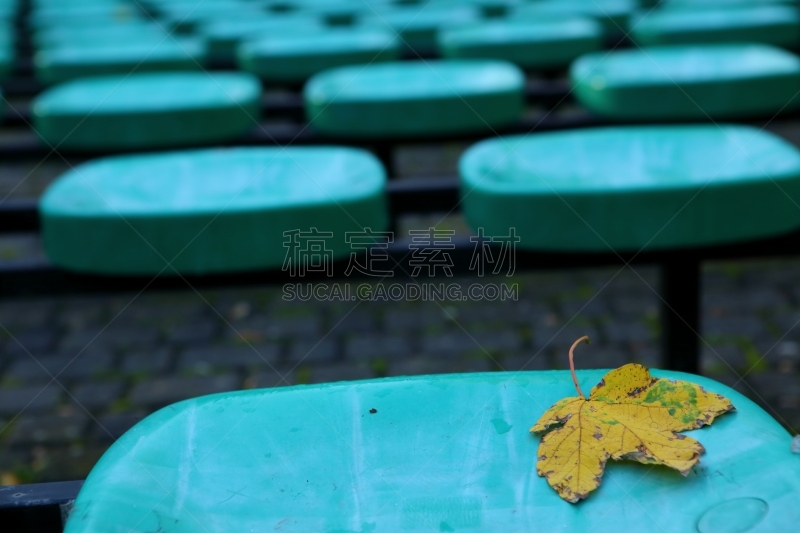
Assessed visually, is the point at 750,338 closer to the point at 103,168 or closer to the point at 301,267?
the point at 301,267

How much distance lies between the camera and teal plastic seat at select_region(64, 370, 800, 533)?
2.07 ft

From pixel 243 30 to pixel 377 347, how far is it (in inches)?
56.8

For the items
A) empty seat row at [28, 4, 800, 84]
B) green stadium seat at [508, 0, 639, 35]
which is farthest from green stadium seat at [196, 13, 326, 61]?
green stadium seat at [508, 0, 639, 35]

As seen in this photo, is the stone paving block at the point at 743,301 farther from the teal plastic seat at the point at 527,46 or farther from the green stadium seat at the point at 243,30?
the green stadium seat at the point at 243,30

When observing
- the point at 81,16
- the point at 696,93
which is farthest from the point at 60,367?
the point at 81,16

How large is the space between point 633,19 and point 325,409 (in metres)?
2.80

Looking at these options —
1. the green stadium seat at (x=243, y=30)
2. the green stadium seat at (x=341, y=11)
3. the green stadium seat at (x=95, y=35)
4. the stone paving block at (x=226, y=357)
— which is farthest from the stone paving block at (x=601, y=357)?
the green stadium seat at (x=341, y=11)

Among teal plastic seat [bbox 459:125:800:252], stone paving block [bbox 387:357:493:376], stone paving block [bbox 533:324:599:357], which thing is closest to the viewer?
teal plastic seat [bbox 459:125:800:252]

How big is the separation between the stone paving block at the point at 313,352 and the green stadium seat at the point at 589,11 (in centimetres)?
149

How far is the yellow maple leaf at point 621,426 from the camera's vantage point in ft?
2.17

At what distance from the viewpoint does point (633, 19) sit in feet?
10.4

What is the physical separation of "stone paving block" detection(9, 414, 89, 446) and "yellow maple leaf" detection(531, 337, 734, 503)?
1.84 m

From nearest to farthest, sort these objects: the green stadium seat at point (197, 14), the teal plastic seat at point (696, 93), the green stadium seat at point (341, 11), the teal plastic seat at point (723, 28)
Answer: the teal plastic seat at point (696, 93), the teal plastic seat at point (723, 28), the green stadium seat at point (197, 14), the green stadium seat at point (341, 11)

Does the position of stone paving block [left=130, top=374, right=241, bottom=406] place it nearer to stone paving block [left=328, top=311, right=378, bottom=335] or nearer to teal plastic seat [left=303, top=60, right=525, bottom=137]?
stone paving block [left=328, top=311, right=378, bottom=335]
